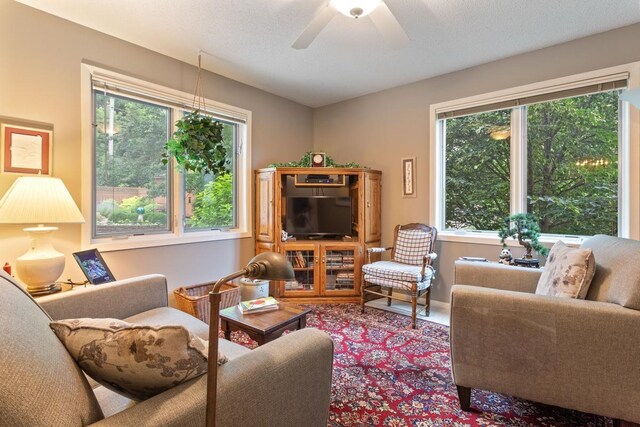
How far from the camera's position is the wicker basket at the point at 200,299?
9.04 feet

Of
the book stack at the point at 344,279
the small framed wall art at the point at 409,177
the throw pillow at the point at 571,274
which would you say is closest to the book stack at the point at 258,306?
the book stack at the point at 344,279

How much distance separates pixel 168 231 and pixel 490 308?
9.32 feet

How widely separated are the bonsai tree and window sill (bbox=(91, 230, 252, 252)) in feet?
8.91

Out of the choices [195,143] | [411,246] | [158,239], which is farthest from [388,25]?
[158,239]

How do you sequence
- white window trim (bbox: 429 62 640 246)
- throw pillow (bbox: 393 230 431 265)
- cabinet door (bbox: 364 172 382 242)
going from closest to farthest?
white window trim (bbox: 429 62 640 246)
throw pillow (bbox: 393 230 431 265)
cabinet door (bbox: 364 172 382 242)

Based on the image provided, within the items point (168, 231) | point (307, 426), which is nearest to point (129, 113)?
point (168, 231)

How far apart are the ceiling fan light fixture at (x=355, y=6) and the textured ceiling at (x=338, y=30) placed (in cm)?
43

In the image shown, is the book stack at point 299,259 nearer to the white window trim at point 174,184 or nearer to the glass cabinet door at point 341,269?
the glass cabinet door at point 341,269

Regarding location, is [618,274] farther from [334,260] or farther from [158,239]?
[158,239]

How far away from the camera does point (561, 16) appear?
2.37 meters

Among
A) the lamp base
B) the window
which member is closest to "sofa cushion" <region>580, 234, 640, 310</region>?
the lamp base

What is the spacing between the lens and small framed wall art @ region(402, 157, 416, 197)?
3.68 m

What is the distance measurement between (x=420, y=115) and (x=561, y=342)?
2763 millimetres

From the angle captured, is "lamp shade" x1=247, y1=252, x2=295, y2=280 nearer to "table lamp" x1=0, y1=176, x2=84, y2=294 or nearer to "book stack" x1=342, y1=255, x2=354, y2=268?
"table lamp" x1=0, y1=176, x2=84, y2=294
